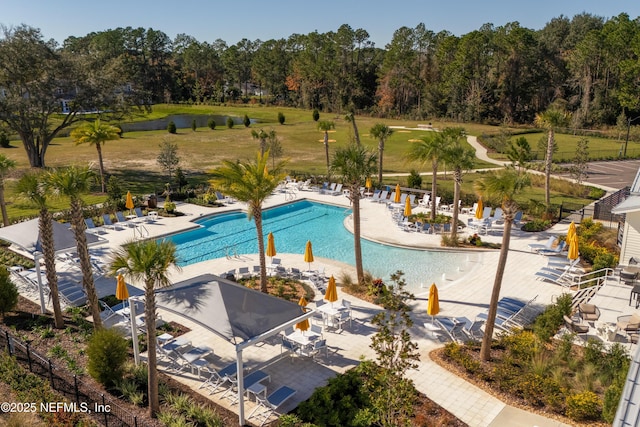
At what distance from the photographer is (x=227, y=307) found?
11.5 m

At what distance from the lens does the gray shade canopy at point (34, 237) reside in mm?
16359

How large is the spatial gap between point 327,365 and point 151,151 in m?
40.6

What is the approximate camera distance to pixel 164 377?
42.1ft

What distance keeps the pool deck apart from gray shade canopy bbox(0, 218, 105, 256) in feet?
7.76

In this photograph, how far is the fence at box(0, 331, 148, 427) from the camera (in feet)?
35.8

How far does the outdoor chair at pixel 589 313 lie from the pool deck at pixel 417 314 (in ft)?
4.04

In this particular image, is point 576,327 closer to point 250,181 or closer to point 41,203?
point 250,181

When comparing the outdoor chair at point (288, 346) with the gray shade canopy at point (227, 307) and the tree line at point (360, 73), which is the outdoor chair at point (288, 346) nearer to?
the gray shade canopy at point (227, 307)

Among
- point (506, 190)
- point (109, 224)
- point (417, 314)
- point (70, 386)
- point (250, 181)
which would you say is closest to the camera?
point (70, 386)

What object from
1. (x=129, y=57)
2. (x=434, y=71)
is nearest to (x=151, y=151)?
(x=434, y=71)

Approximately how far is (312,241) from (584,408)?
1598cm

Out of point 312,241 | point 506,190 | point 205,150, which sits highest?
point 506,190

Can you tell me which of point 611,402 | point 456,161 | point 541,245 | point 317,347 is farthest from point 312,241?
point 611,402

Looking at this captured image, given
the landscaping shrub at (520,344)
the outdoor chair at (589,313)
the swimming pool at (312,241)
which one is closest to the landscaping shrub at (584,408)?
the landscaping shrub at (520,344)
